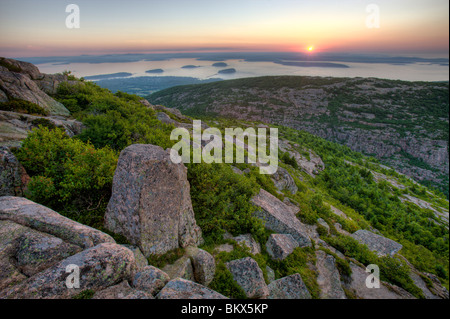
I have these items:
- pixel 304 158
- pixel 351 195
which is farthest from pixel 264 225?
pixel 304 158

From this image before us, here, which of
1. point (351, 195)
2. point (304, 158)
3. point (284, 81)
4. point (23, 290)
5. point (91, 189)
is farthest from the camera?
point (284, 81)

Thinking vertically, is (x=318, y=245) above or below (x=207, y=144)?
below

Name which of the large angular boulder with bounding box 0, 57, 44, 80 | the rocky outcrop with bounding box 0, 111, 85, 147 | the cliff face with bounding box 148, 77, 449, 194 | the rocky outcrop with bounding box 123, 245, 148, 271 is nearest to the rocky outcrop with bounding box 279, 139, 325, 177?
the rocky outcrop with bounding box 123, 245, 148, 271

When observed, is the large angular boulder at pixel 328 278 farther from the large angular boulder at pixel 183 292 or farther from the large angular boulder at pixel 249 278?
the large angular boulder at pixel 183 292

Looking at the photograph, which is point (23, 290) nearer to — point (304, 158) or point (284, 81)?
point (304, 158)

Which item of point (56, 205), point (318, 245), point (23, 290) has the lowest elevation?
point (318, 245)

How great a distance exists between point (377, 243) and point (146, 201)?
58.9 ft

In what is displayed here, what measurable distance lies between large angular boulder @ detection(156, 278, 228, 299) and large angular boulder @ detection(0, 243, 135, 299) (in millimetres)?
1158

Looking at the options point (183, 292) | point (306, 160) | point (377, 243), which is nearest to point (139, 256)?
point (183, 292)

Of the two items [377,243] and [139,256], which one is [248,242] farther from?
[377,243]

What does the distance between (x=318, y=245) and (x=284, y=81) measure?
170m

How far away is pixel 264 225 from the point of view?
1124 cm

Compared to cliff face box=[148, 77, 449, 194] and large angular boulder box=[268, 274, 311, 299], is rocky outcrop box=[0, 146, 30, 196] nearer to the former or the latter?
large angular boulder box=[268, 274, 311, 299]

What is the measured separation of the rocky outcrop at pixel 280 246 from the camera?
32.2 ft
